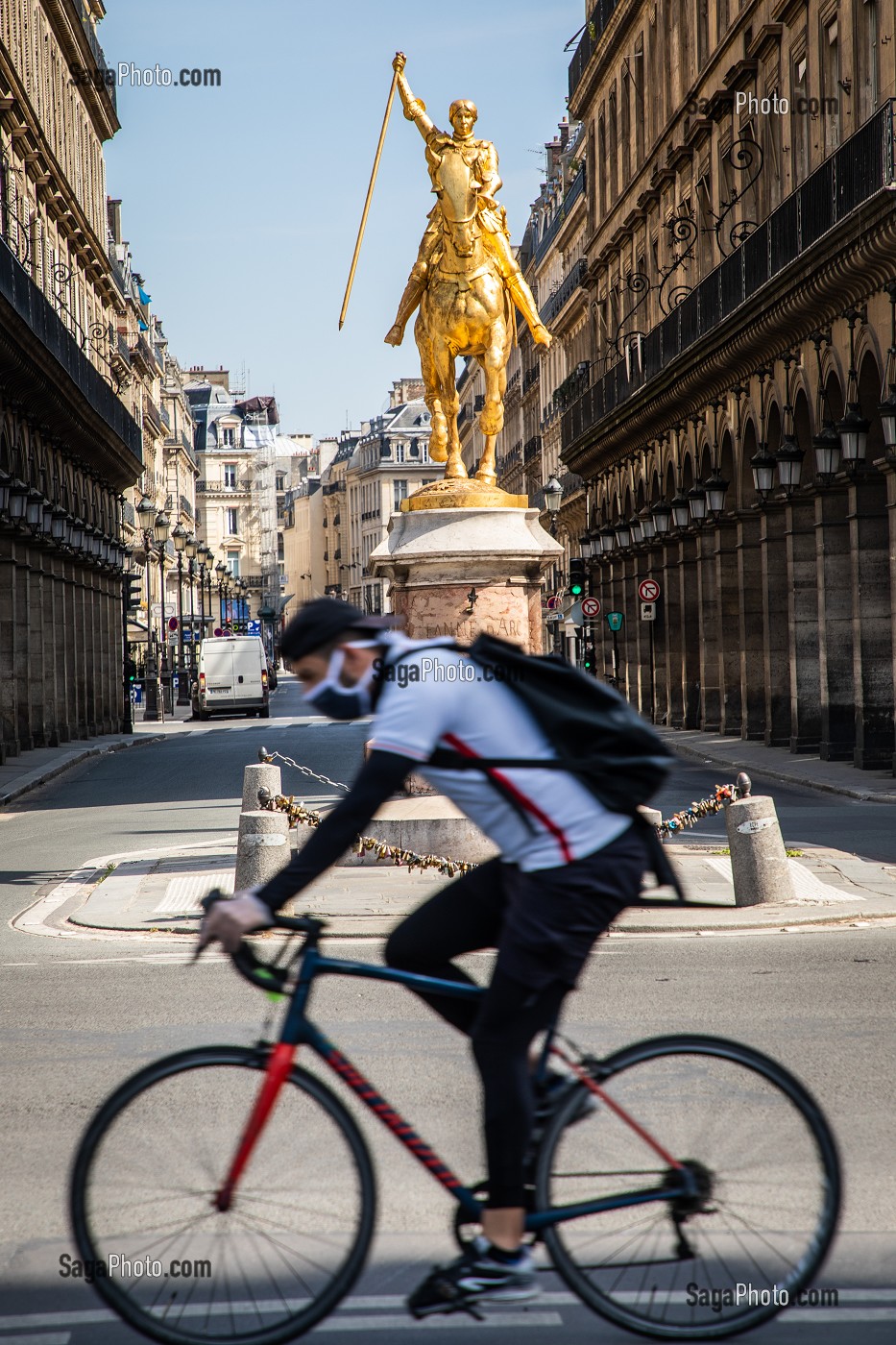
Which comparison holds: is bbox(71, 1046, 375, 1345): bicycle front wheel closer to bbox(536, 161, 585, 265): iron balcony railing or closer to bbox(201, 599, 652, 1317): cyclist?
bbox(201, 599, 652, 1317): cyclist

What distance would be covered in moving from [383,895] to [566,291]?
63.6 meters

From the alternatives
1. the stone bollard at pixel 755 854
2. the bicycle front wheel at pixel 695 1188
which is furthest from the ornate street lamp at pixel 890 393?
the bicycle front wheel at pixel 695 1188

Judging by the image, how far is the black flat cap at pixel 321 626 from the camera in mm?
4672

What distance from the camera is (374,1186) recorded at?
184 inches

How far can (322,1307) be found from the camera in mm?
4641

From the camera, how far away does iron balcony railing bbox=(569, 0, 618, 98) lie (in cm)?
5588

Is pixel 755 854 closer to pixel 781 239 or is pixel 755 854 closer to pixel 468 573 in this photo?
pixel 468 573

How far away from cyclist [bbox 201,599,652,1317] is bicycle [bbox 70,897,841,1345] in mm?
95

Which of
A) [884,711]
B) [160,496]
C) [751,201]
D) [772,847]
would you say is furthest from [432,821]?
[160,496]

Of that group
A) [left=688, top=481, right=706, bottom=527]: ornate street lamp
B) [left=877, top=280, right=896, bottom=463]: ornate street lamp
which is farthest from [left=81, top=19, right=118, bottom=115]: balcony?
[left=877, top=280, right=896, bottom=463]: ornate street lamp

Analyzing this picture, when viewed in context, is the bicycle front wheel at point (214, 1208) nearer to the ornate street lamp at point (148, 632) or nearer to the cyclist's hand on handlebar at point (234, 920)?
the cyclist's hand on handlebar at point (234, 920)

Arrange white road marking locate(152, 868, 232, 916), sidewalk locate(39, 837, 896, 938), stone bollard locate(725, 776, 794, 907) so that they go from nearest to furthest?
sidewalk locate(39, 837, 896, 938) → stone bollard locate(725, 776, 794, 907) → white road marking locate(152, 868, 232, 916)

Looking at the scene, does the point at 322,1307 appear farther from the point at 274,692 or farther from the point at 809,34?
the point at 274,692

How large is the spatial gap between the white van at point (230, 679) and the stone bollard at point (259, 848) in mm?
48143
